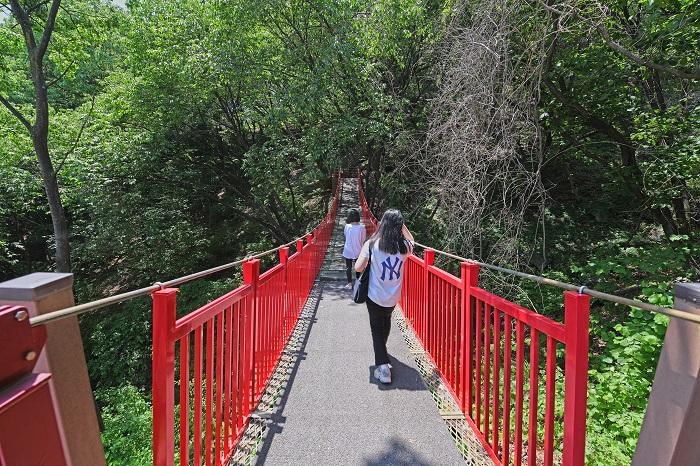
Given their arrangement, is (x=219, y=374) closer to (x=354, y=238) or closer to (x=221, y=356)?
(x=221, y=356)

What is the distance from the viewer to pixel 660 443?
1.34 metres

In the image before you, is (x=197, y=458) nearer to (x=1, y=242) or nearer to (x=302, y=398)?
(x=302, y=398)

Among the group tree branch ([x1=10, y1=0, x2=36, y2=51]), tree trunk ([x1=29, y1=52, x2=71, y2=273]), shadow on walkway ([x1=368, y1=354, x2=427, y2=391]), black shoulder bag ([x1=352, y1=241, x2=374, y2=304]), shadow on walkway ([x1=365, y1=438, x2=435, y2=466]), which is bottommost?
shadow on walkway ([x1=368, y1=354, x2=427, y2=391])

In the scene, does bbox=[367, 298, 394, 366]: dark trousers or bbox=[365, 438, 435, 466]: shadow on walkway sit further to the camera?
bbox=[367, 298, 394, 366]: dark trousers

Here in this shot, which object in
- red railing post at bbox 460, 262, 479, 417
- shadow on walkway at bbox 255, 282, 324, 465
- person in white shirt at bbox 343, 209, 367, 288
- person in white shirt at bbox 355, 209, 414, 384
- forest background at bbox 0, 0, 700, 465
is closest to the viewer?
shadow on walkway at bbox 255, 282, 324, 465

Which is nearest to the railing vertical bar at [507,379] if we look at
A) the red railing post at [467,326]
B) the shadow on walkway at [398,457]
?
the shadow on walkway at [398,457]

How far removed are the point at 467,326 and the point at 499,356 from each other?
0.57 m

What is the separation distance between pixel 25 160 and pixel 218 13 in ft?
27.3

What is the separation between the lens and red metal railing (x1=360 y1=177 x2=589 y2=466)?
1.79m

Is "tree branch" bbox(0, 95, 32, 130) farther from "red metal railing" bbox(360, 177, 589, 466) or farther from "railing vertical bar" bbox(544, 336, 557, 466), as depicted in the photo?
"railing vertical bar" bbox(544, 336, 557, 466)

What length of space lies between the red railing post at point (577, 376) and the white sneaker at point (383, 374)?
87.9 inches

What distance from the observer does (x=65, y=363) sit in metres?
1.32

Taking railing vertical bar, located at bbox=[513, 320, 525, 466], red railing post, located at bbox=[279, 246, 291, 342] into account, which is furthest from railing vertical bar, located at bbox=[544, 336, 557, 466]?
red railing post, located at bbox=[279, 246, 291, 342]

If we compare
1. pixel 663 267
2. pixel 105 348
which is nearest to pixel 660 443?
pixel 663 267
